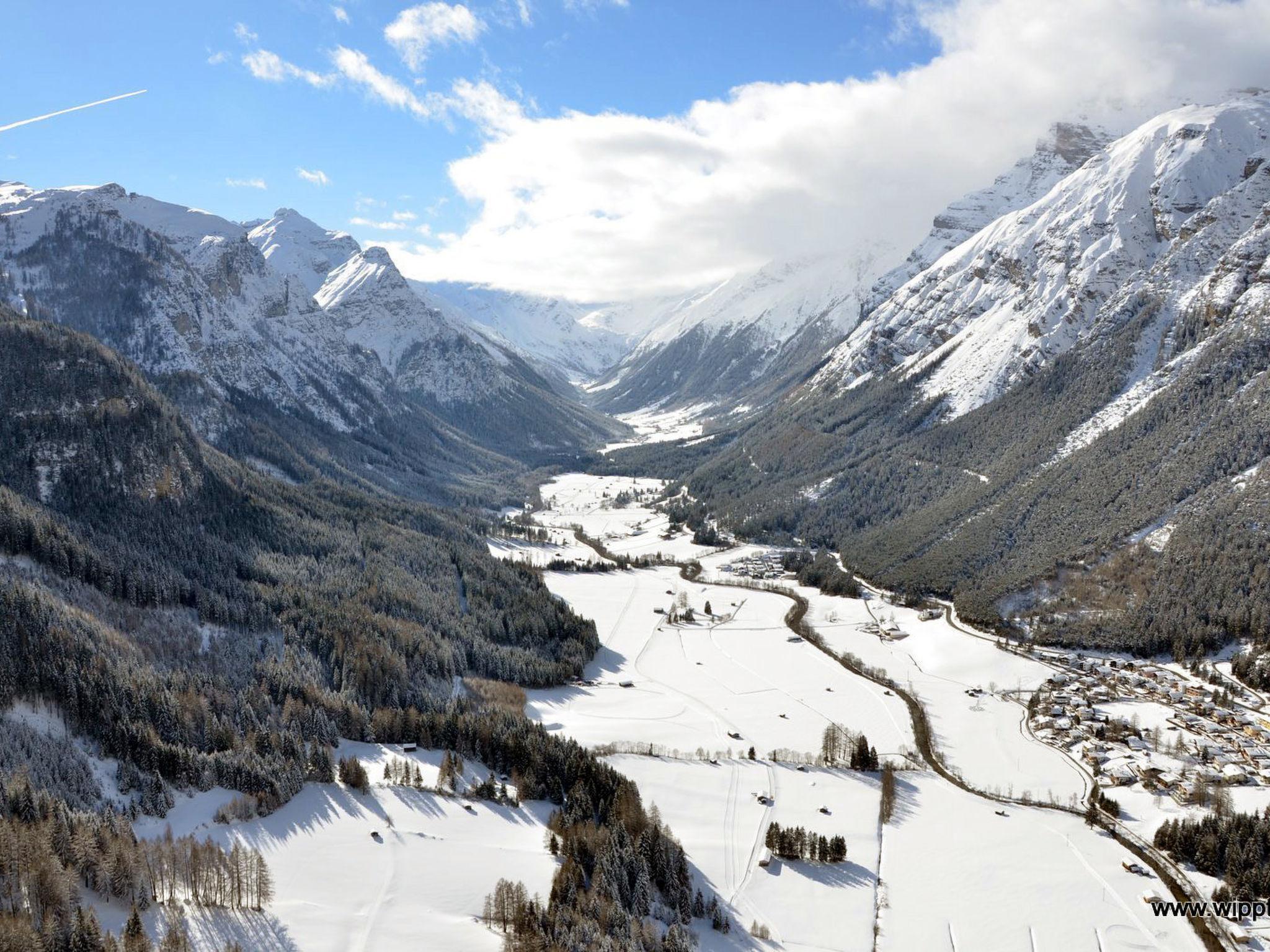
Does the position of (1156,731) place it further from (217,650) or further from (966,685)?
(217,650)

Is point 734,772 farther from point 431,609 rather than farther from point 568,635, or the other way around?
point 431,609

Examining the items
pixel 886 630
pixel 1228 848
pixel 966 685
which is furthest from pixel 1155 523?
pixel 1228 848

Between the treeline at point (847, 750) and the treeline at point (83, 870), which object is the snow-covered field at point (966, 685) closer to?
the treeline at point (847, 750)

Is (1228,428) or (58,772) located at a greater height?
(1228,428)

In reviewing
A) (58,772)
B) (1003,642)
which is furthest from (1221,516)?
(58,772)

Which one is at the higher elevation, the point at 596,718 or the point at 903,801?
the point at 596,718

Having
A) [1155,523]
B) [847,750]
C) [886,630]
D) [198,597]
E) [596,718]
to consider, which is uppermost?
[1155,523]
